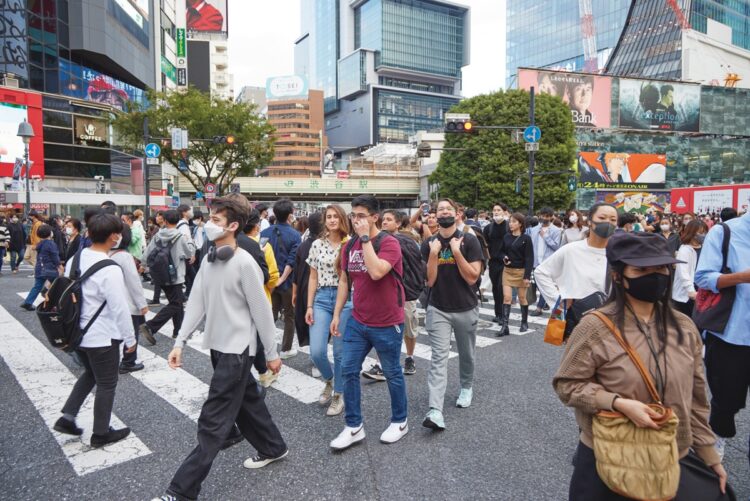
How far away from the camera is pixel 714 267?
10.4 ft

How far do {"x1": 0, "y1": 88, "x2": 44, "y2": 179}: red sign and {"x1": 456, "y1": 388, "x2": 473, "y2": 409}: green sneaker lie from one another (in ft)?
120

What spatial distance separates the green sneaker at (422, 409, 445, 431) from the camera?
13.6ft

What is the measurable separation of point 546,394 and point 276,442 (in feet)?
9.63

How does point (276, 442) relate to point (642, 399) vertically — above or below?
below

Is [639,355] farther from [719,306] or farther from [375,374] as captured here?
[375,374]

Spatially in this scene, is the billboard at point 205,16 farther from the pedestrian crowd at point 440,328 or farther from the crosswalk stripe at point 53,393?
the pedestrian crowd at point 440,328

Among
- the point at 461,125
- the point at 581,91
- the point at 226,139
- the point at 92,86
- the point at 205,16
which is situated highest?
the point at 205,16

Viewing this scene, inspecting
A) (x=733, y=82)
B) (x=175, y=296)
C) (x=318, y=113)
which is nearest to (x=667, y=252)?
(x=175, y=296)

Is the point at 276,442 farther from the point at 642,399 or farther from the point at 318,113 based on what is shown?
the point at 318,113

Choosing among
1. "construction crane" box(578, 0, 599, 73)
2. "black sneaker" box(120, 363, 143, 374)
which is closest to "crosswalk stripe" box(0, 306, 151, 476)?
"black sneaker" box(120, 363, 143, 374)

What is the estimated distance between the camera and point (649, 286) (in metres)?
1.98

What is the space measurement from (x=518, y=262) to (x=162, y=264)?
5741mm

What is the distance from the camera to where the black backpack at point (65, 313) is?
371 cm

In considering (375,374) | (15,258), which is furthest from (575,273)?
(15,258)
